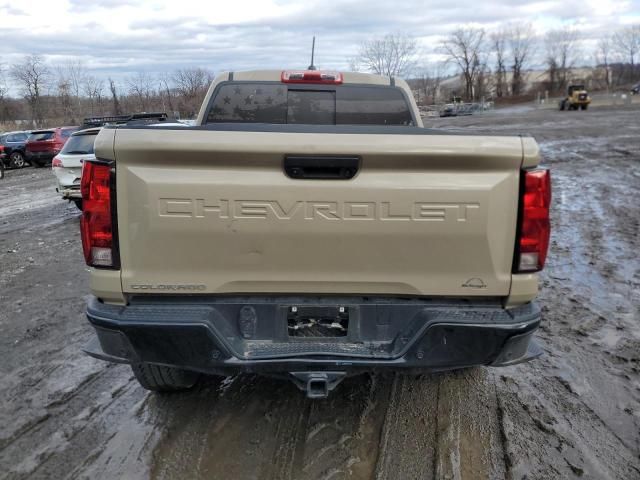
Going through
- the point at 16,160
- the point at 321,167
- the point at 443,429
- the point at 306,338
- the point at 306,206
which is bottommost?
the point at 443,429

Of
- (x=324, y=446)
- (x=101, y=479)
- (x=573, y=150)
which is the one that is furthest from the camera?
(x=573, y=150)

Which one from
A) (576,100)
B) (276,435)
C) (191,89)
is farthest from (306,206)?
(576,100)

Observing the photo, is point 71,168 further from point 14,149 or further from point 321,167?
point 14,149

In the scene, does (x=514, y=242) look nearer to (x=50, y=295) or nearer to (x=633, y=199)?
(x=50, y=295)

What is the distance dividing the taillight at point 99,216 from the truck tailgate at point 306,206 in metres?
0.05

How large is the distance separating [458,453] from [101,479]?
6.69ft

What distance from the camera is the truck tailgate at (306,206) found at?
105 inches

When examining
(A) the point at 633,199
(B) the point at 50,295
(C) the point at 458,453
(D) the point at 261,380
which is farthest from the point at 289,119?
(A) the point at 633,199

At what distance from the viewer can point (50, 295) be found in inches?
246

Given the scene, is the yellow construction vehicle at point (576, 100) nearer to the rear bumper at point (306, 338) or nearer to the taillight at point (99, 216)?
the rear bumper at point (306, 338)

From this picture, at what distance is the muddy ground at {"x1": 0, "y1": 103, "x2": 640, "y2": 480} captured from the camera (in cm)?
310

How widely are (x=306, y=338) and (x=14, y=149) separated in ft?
81.7

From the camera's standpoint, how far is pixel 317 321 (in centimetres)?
294

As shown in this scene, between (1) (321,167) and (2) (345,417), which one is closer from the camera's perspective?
(1) (321,167)
